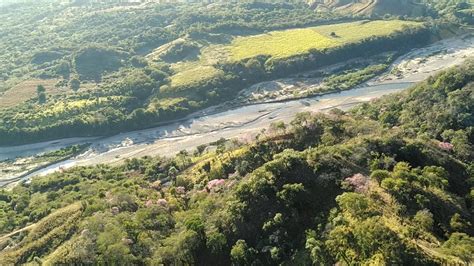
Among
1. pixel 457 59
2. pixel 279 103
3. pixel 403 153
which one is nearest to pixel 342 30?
pixel 457 59

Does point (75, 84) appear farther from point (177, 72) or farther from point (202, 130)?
point (202, 130)

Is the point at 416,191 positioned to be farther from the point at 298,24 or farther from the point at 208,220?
the point at 298,24

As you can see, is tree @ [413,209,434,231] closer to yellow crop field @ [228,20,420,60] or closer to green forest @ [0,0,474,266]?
green forest @ [0,0,474,266]

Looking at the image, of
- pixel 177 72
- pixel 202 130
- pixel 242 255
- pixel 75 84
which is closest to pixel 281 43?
pixel 177 72

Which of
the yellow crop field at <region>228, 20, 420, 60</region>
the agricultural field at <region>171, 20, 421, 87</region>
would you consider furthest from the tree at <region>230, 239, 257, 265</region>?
the yellow crop field at <region>228, 20, 420, 60</region>

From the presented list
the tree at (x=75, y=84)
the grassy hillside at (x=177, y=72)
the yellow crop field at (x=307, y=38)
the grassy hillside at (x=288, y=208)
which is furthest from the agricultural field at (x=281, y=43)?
the grassy hillside at (x=288, y=208)

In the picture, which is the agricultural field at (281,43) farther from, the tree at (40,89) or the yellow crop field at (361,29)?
the tree at (40,89)
